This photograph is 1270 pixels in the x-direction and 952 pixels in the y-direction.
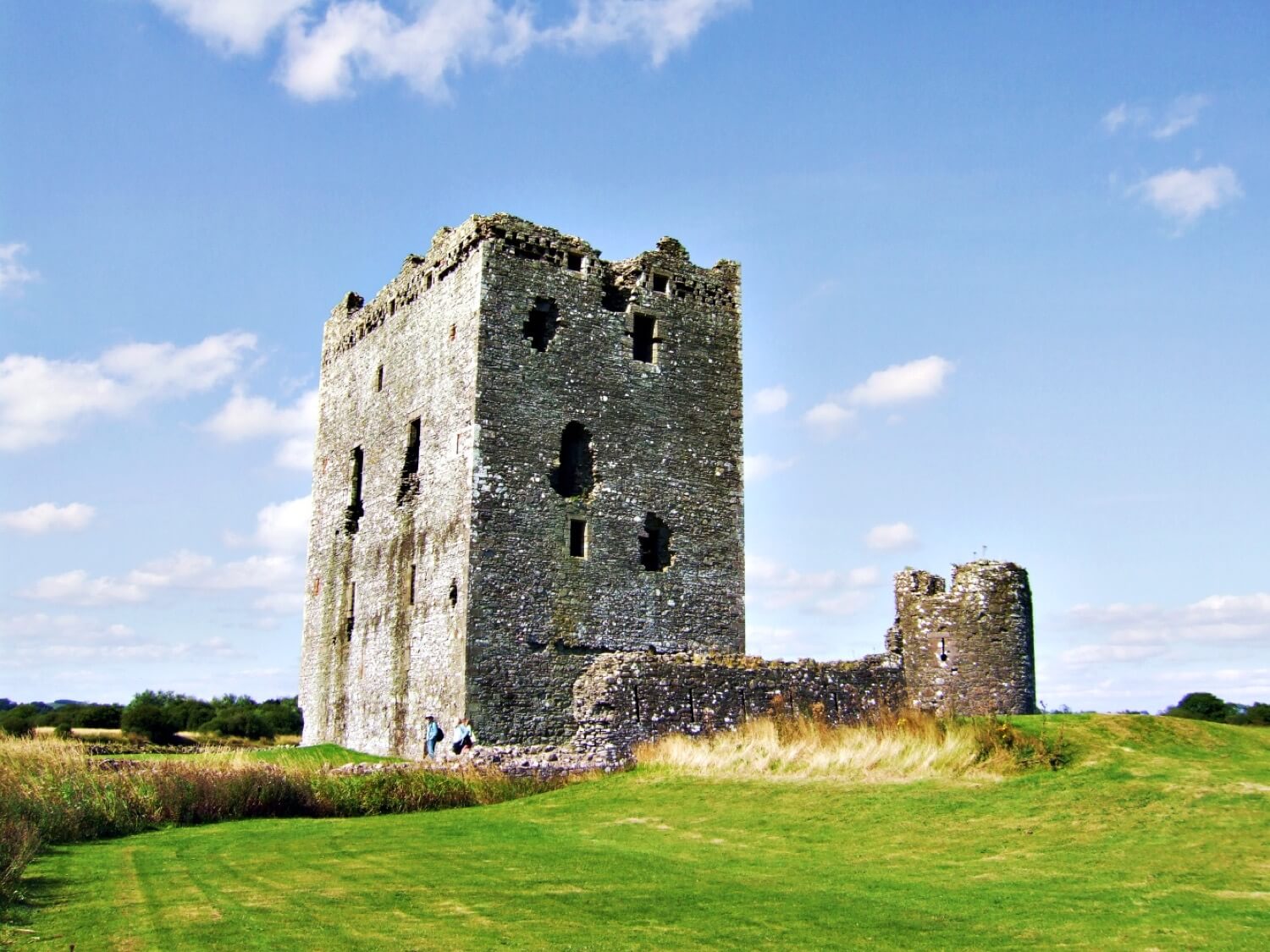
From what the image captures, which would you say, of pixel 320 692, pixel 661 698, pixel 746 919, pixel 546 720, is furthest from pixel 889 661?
pixel 746 919

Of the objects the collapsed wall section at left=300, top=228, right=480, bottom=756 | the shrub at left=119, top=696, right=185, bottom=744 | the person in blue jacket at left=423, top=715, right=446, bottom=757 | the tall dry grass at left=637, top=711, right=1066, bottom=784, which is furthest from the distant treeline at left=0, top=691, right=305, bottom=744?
the tall dry grass at left=637, top=711, right=1066, bottom=784

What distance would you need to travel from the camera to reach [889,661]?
23.0m

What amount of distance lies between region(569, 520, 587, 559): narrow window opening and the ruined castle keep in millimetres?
53

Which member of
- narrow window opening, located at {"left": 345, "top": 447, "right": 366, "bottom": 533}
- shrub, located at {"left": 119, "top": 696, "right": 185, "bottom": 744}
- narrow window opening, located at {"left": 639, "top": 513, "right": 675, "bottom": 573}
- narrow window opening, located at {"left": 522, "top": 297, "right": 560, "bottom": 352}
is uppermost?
narrow window opening, located at {"left": 522, "top": 297, "right": 560, "bottom": 352}

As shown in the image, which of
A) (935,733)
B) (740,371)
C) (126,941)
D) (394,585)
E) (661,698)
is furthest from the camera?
(740,371)

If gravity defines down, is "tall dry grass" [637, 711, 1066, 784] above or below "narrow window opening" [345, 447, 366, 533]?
below

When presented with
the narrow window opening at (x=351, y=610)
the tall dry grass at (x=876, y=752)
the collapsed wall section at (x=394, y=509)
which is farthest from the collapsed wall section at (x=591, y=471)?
the narrow window opening at (x=351, y=610)

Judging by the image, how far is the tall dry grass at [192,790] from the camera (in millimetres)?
13984

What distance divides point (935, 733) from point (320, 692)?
55.4 feet

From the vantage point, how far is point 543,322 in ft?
78.1

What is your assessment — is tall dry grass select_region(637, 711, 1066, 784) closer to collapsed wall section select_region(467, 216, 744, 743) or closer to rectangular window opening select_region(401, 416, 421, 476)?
collapsed wall section select_region(467, 216, 744, 743)

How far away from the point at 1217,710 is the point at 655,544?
719 inches

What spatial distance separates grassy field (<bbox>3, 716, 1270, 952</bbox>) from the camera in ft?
25.6

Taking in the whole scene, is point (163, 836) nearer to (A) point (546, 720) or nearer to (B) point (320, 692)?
(A) point (546, 720)
